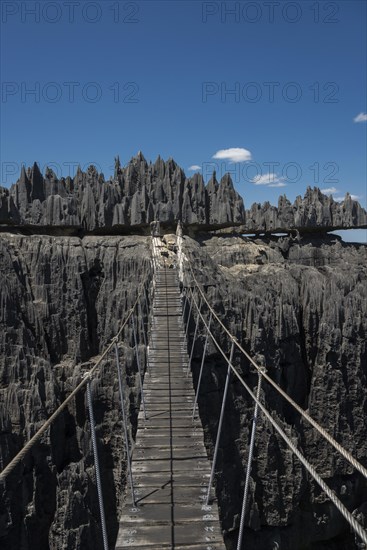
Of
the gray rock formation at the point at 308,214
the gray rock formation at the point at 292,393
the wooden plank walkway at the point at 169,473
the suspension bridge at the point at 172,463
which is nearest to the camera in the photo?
the suspension bridge at the point at 172,463

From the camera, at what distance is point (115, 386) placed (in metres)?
19.5

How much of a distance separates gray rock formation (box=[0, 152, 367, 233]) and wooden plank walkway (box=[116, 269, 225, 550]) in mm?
24555

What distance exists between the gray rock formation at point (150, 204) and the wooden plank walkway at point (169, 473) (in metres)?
24.6

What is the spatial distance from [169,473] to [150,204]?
29.4 meters

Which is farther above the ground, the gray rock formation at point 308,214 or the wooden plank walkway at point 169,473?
the gray rock formation at point 308,214

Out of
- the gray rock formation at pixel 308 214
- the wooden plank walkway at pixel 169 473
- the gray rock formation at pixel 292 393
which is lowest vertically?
the gray rock formation at pixel 292 393

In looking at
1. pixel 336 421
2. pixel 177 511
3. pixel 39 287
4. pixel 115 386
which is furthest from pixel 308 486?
pixel 177 511

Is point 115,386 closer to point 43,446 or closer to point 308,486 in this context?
point 43,446

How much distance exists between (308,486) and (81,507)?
9226 millimetres

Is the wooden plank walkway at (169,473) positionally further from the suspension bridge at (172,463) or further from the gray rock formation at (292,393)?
the gray rock formation at (292,393)

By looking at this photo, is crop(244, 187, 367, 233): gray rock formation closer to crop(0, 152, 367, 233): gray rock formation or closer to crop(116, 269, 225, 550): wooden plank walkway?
crop(0, 152, 367, 233): gray rock formation

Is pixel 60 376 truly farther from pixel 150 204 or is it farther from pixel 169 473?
pixel 169 473

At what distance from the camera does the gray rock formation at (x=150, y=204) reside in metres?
30.3

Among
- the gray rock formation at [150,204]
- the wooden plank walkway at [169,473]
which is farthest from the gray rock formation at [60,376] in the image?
the wooden plank walkway at [169,473]
